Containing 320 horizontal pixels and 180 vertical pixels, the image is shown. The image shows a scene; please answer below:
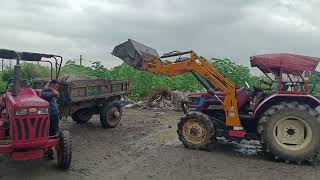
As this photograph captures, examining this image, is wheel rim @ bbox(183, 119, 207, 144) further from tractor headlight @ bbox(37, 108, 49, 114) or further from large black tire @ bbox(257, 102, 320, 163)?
tractor headlight @ bbox(37, 108, 49, 114)

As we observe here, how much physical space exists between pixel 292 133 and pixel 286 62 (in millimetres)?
1498

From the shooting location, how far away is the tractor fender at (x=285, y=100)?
8337 mm

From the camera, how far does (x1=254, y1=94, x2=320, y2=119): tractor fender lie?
8.34 m

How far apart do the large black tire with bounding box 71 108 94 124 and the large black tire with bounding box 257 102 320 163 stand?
6081 mm

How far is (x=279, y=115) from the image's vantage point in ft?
27.2

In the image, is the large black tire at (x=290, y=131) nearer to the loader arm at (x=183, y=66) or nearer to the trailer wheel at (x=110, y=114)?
the loader arm at (x=183, y=66)

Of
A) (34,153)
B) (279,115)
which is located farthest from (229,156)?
(34,153)

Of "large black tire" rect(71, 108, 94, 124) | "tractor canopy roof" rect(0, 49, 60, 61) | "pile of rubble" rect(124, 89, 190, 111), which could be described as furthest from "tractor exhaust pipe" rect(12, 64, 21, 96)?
"pile of rubble" rect(124, 89, 190, 111)

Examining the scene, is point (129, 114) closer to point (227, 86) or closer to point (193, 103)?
point (193, 103)

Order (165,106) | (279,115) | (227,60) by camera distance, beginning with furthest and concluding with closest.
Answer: (227,60)
(165,106)
(279,115)

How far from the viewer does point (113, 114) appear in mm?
12609

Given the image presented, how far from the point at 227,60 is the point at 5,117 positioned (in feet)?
50.7

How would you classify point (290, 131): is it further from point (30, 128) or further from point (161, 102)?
point (161, 102)

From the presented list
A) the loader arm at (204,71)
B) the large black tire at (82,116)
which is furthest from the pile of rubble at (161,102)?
the loader arm at (204,71)
